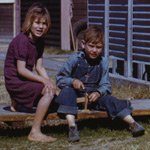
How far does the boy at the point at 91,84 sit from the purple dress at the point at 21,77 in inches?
10.7

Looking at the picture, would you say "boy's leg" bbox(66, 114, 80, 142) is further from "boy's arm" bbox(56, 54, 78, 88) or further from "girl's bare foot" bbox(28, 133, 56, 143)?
"boy's arm" bbox(56, 54, 78, 88)

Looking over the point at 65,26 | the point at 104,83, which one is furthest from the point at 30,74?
the point at 65,26

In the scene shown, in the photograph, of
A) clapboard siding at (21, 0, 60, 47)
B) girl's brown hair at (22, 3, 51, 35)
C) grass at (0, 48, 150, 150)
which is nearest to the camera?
grass at (0, 48, 150, 150)

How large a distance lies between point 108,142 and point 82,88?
628 millimetres

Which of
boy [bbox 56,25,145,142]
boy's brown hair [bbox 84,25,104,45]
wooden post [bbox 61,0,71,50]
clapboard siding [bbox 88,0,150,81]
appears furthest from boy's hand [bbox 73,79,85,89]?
wooden post [bbox 61,0,71,50]

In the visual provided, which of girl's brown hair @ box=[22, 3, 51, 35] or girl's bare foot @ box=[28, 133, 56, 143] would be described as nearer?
girl's bare foot @ box=[28, 133, 56, 143]

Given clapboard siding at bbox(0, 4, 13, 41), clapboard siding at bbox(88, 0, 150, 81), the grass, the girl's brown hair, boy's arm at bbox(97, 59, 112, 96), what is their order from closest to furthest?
the grass
the girl's brown hair
boy's arm at bbox(97, 59, 112, 96)
clapboard siding at bbox(88, 0, 150, 81)
clapboard siding at bbox(0, 4, 13, 41)

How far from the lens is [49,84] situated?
449cm

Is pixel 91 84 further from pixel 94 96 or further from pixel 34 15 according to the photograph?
pixel 34 15

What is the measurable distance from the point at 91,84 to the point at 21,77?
2.42 ft

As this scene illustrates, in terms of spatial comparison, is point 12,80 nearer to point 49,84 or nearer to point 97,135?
point 49,84

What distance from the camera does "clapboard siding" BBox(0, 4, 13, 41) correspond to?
21.8m

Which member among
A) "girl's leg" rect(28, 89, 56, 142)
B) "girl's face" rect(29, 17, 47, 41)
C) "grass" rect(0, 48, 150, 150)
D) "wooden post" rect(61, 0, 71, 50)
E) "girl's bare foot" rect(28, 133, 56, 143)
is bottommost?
"grass" rect(0, 48, 150, 150)

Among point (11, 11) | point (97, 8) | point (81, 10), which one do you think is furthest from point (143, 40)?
point (11, 11)
